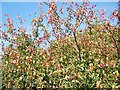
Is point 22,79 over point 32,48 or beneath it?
beneath

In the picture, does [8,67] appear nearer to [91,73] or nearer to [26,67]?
[26,67]

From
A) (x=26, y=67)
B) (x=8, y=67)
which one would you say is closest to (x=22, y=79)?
(x=26, y=67)

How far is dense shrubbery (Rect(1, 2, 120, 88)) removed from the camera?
6727mm

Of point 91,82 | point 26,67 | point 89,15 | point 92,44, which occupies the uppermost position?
point 89,15

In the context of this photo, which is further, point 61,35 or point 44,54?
point 61,35

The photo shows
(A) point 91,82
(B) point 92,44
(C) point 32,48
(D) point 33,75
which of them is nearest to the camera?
(A) point 91,82

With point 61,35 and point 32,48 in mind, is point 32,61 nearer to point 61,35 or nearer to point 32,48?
point 32,48

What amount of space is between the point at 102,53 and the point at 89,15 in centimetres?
167

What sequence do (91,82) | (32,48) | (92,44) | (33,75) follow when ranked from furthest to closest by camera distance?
1. (32,48)
2. (92,44)
3. (33,75)
4. (91,82)

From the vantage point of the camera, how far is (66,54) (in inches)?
315

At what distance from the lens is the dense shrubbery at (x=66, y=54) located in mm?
6727

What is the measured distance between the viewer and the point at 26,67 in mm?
7668

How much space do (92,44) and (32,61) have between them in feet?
4.94

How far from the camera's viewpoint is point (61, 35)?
28.7 ft
